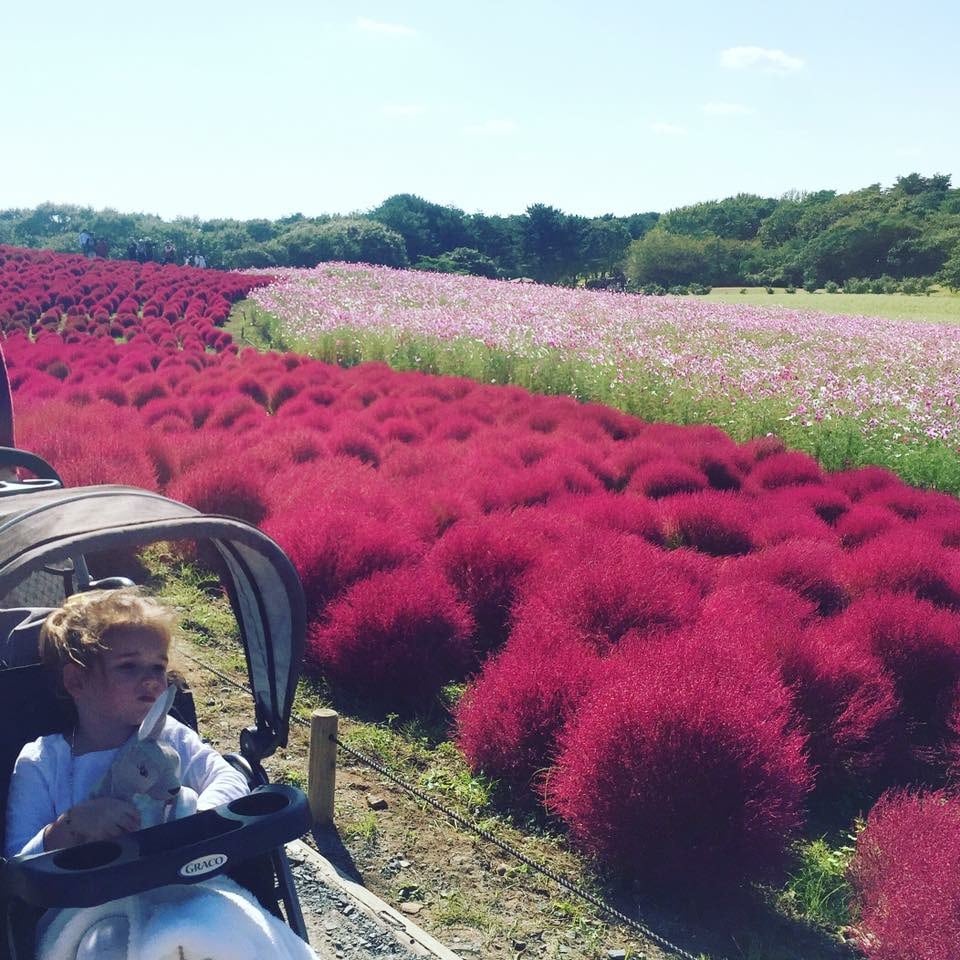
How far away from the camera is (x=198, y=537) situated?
221cm

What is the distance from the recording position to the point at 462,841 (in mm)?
3656

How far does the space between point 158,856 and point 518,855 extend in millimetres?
1842

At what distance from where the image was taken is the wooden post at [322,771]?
364cm

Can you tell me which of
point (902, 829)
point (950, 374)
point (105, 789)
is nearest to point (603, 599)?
point (902, 829)

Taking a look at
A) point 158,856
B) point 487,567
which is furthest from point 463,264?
point 158,856

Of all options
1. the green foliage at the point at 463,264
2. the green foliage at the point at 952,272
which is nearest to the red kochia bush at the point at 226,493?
the green foliage at the point at 952,272

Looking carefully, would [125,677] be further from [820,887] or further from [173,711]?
[820,887]

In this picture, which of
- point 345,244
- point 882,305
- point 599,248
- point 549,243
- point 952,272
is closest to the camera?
point 882,305

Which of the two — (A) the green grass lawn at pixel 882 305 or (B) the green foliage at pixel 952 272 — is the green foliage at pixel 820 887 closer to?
(A) the green grass lawn at pixel 882 305

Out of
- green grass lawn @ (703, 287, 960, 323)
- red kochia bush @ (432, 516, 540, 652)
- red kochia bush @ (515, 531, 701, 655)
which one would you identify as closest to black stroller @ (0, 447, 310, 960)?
red kochia bush @ (515, 531, 701, 655)

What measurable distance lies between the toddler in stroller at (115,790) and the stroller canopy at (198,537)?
0.19 m

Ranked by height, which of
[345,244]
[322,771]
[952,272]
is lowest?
[322,771]

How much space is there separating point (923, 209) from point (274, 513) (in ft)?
186

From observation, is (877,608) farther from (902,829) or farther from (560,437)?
(560,437)
